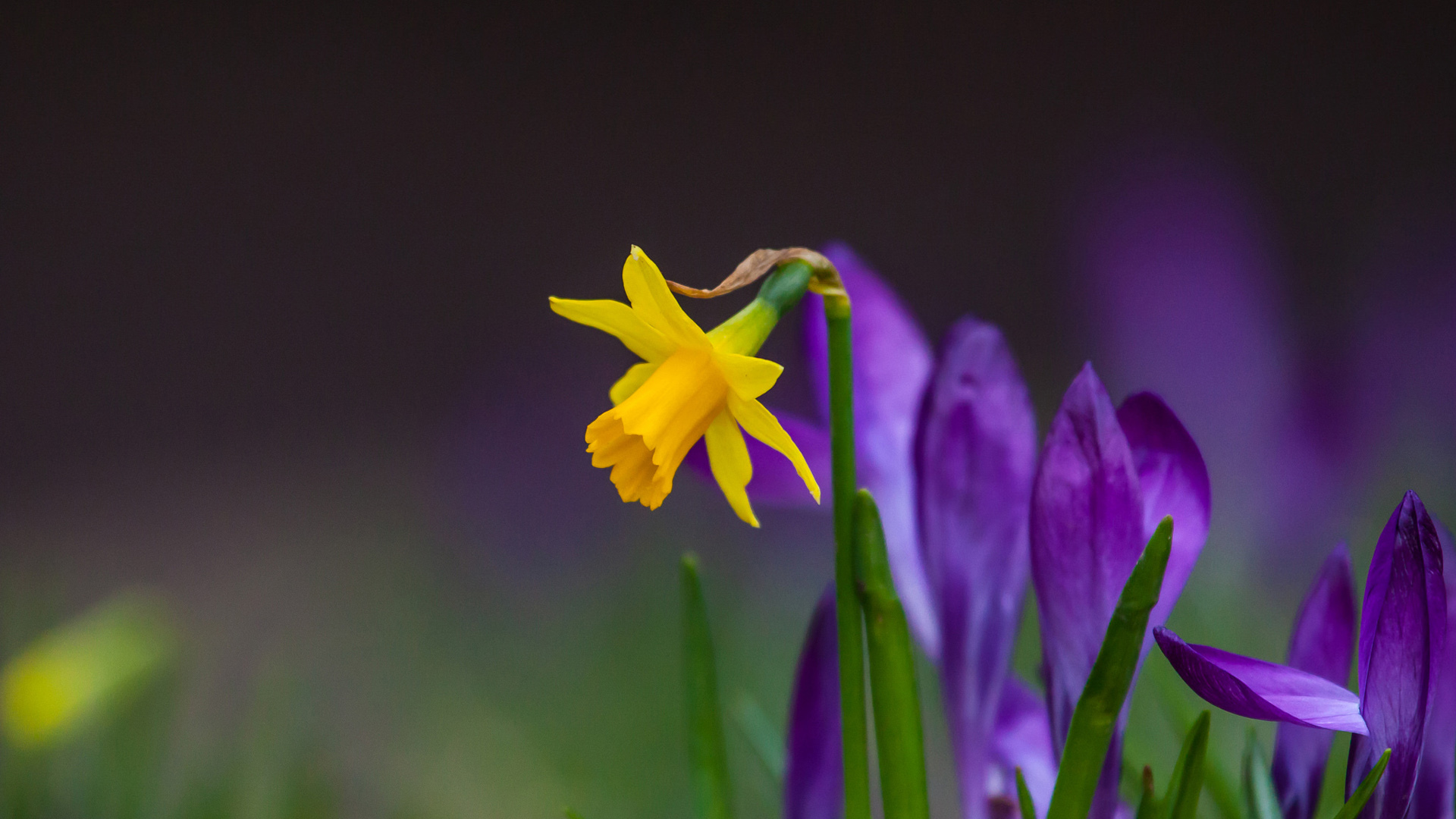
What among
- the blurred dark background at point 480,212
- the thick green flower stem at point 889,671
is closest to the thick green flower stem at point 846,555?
the thick green flower stem at point 889,671

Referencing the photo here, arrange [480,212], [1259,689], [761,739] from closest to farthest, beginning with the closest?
1. [1259,689]
2. [761,739]
3. [480,212]

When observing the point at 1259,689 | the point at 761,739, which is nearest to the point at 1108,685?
the point at 1259,689

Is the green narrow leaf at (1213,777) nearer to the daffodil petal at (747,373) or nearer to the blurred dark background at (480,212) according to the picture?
the daffodil petal at (747,373)

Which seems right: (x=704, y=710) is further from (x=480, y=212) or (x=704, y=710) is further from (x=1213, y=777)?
(x=480, y=212)

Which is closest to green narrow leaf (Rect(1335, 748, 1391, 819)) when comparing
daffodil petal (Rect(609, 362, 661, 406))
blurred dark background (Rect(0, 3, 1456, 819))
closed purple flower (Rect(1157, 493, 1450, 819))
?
closed purple flower (Rect(1157, 493, 1450, 819))

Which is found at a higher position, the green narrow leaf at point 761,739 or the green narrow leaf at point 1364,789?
the green narrow leaf at point 1364,789
